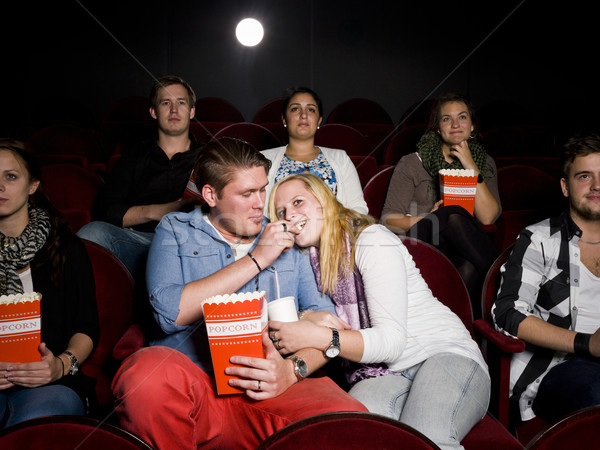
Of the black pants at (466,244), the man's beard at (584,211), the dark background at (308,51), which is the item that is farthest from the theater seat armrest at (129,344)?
the dark background at (308,51)

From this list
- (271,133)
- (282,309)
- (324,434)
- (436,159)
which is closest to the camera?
(324,434)

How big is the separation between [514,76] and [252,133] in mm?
3553

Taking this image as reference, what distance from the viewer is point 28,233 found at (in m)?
1.43

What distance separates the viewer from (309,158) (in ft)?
8.22

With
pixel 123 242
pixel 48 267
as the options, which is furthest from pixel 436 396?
pixel 123 242

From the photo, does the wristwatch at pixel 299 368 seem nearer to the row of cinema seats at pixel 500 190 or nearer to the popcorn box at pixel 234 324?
the popcorn box at pixel 234 324

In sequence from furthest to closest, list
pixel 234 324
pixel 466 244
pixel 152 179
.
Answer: pixel 152 179 < pixel 466 244 < pixel 234 324

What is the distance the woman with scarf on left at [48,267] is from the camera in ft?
4.51

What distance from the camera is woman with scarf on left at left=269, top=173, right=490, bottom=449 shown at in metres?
1.17

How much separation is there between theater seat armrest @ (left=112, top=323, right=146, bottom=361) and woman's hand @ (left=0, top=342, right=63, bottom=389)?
0.15 metres

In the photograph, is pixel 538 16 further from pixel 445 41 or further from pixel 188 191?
pixel 188 191

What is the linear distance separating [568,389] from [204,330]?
97 centimetres

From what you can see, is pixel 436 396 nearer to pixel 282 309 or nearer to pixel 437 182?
pixel 282 309

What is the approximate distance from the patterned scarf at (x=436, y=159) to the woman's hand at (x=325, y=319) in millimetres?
1281
